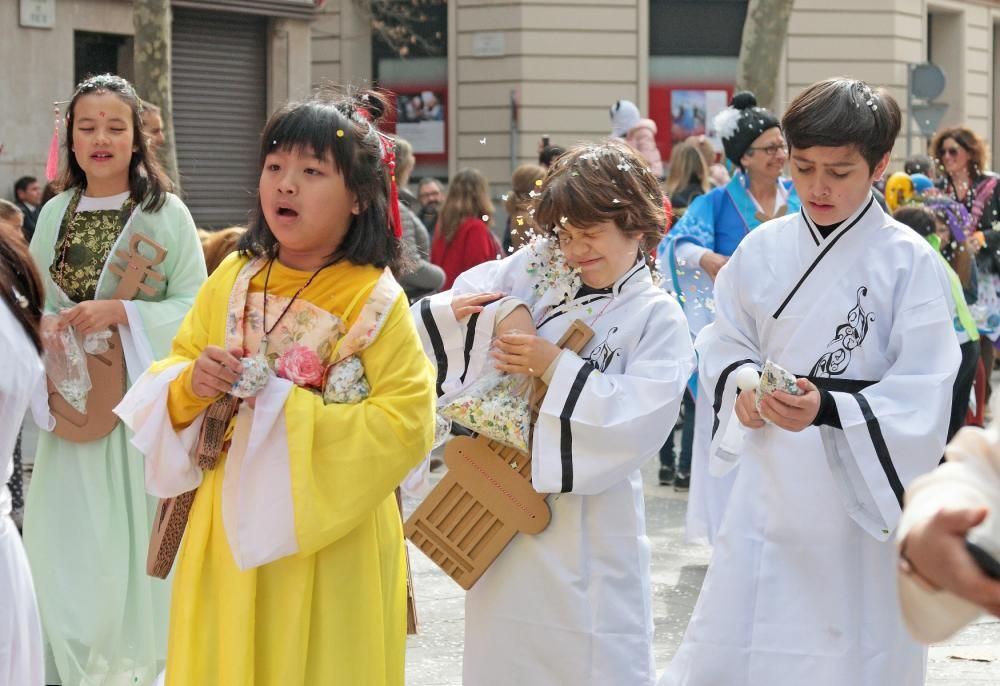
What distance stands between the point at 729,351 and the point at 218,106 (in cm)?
1586

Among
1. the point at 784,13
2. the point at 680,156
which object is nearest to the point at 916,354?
the point at 680,156

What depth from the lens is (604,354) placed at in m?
4.21

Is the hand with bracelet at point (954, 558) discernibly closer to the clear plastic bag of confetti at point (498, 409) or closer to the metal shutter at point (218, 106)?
the clear plastic bag of confetti at point (498, 409)

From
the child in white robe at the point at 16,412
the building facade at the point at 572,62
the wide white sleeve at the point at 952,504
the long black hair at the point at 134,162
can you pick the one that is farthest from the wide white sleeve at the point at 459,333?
the building facade at the point at 572,62

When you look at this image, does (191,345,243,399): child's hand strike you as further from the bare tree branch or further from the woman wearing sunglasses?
the bare tree branch

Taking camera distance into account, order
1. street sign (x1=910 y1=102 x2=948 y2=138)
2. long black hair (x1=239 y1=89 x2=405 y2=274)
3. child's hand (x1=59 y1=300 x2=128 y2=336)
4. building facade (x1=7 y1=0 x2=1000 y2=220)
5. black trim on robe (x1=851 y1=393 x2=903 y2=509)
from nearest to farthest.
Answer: long black hair (x1=239 y1=89 x2=405 y2=274), black trim on robe (x1=851 y1=393 x2=903 y2=509), child's hand (x1=59 y1=300 x2=128 y2=336), street sign (x1=910 y1=102 x2=948 y2=138), building facade (x1=7 y1=0 x2=1000 y2=220)

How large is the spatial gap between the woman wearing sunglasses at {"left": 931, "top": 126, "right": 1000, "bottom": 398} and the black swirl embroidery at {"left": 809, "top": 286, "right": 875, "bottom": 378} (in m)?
6.57

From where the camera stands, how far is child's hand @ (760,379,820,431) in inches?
153

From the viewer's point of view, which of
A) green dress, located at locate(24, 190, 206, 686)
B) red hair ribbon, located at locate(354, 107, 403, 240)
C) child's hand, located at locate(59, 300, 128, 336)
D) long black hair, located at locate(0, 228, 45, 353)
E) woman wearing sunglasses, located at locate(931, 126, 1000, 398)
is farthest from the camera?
woman wearing sunglasses, located at locate(931, 126, 1000, 398)

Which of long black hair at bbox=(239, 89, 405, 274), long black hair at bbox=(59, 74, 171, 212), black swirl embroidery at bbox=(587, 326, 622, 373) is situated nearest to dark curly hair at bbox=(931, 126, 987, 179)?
long black hair at bbox=(59, 74, 171, 212)

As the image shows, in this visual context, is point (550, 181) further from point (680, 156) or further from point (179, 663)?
point (680, 156)

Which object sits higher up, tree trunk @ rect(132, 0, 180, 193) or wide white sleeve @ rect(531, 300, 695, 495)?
tree trunk @ rect(132, 0, 180, 193)

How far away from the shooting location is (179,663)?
356cm

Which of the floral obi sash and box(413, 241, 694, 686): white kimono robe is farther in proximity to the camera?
box(413, 241, 694, 686): white kimono robe
